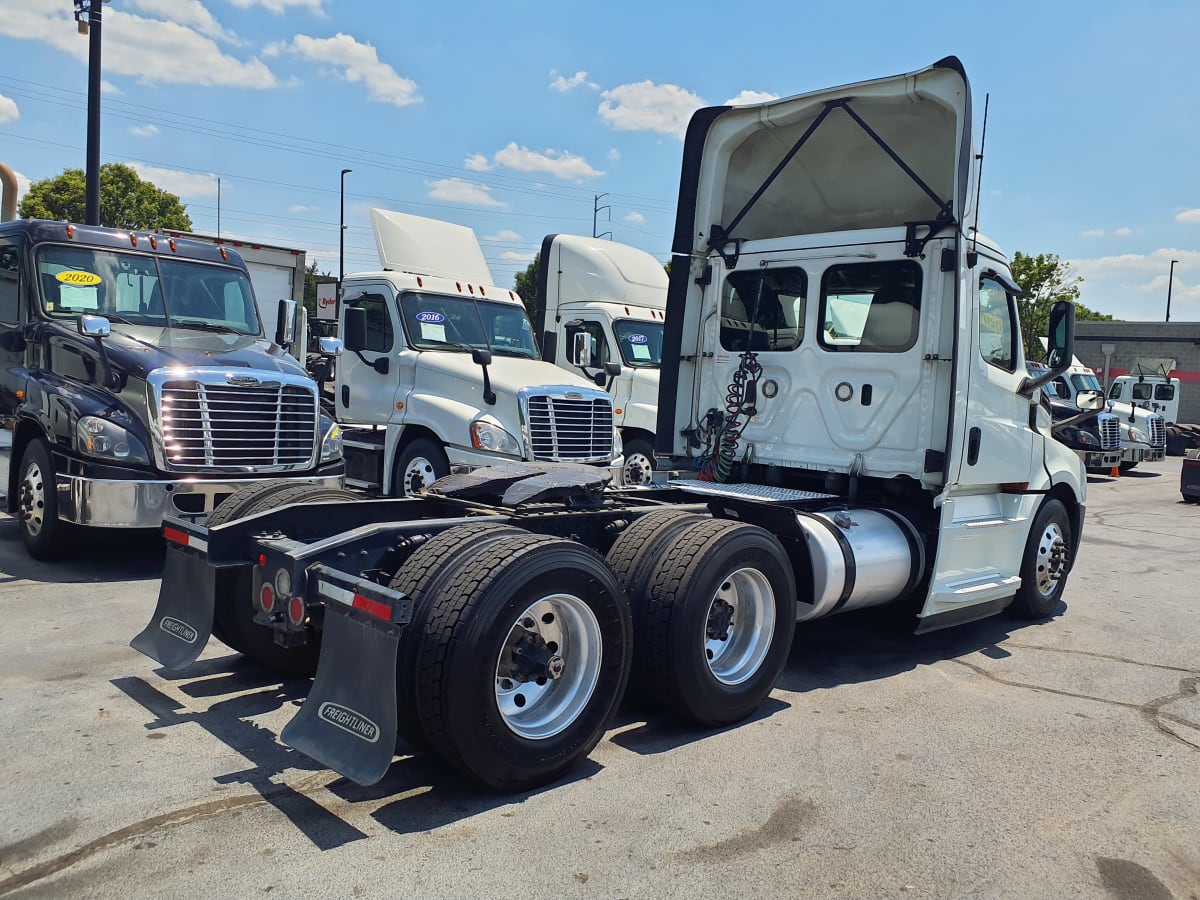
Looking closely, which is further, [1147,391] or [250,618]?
[1147,391]

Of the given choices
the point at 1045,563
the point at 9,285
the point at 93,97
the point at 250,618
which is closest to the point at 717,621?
the point at 250,618

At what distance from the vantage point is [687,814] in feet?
12.3

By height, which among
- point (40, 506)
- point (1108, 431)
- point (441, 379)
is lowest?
point (40, 506)

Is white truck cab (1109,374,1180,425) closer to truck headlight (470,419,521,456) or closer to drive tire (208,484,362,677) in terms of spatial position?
truck headlight (470,419,521,456)

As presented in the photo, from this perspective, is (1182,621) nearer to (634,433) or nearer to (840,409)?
(840,409)

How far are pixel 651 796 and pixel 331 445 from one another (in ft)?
18.2

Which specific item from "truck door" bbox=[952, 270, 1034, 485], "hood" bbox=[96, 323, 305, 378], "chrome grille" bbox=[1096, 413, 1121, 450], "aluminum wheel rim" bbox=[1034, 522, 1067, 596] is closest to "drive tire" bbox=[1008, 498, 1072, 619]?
"aluminum wheel rim" bbox=[1034, 522, 1067, 596]

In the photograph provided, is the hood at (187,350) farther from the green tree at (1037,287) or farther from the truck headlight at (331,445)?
the green tree at (1037,287)

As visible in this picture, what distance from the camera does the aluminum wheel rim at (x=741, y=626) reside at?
4.88m

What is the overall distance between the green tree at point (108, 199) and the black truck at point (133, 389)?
3437cm

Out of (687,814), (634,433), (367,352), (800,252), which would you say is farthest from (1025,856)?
(634,433)

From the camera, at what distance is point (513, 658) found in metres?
3.96

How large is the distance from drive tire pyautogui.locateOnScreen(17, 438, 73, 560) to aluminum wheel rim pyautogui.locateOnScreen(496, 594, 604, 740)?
5.02 meters

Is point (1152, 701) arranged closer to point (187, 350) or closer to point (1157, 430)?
point (187, 350)
